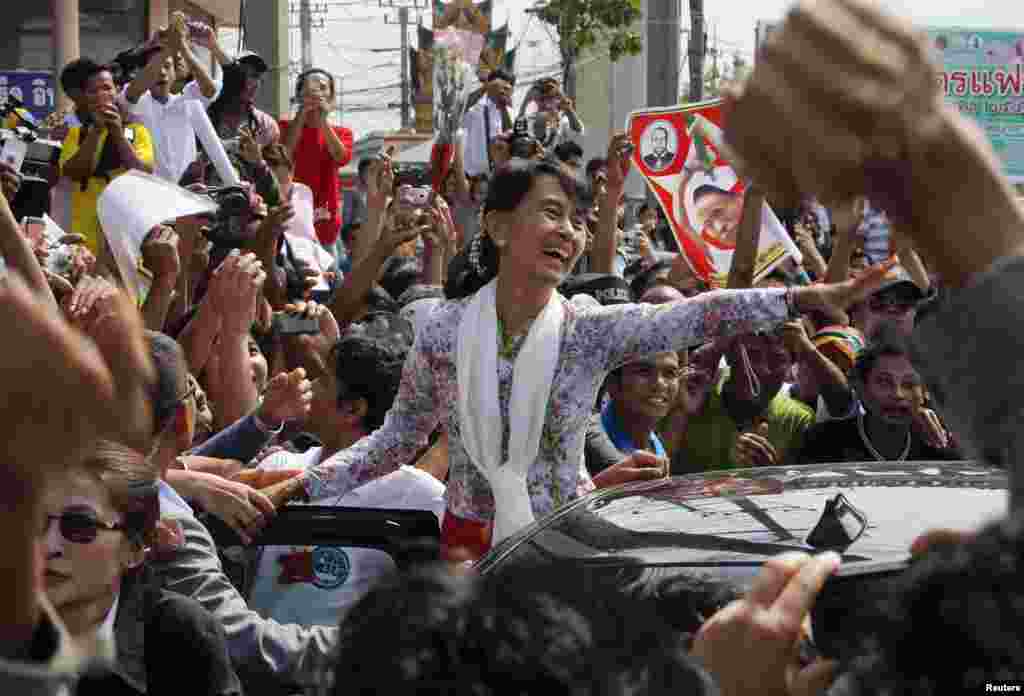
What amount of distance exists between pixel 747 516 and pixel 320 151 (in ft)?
24.7

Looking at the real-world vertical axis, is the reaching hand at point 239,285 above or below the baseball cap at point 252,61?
below

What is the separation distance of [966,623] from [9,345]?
615 mm

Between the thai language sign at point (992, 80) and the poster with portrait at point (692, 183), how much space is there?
9436 millimetres

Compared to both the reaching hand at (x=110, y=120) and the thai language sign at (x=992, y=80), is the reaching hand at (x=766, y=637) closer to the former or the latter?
the reaching hand at (x=110, y=120)

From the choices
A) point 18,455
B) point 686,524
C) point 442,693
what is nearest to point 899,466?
point 686,524

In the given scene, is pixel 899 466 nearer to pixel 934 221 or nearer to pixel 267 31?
pixel 934 221

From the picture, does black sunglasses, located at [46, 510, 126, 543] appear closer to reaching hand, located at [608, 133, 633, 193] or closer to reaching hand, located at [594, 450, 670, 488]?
reaching hand, located at [594, 450, 670, 488]

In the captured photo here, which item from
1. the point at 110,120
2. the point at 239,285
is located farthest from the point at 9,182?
the point at 110,120

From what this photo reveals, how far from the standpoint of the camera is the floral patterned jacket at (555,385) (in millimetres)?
3816

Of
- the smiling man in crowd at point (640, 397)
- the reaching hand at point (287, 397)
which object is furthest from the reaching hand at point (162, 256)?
the smiling man in crowd at point (640, 397)

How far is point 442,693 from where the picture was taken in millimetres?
1162

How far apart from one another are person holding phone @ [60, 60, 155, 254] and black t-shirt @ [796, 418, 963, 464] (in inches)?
131

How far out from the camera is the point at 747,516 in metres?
2.86

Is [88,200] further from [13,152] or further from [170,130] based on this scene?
[13,152]
